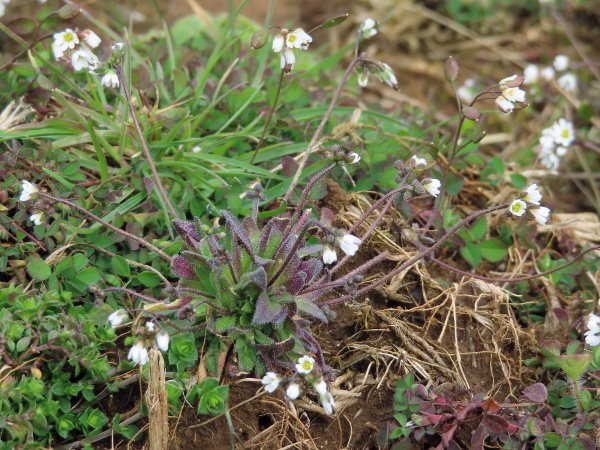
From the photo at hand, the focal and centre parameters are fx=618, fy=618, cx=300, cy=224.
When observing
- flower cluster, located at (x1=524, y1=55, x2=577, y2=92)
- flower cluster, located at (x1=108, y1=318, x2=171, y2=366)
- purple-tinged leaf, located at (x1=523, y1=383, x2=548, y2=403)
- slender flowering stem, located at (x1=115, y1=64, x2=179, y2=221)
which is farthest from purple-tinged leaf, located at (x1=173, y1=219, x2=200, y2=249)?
flower cluster, located at (x1=524, y1=55, x2=577, y2=92)

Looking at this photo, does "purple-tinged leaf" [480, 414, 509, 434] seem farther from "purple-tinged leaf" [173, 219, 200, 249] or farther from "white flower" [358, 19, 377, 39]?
"white flower" [358, 19, 377, 39]

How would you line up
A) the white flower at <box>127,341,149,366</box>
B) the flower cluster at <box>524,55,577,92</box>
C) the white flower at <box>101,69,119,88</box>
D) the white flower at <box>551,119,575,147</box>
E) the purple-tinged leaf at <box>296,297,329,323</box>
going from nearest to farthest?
1. the white flower at <box>127,341,149,366</box>
2. the purple-tinged leaf at <box>296,297,329,323</box>
3. the white flower at <box>101,69,119,88</box>
4. the white flower at <box>551,119,575,147</box>
5. the flower cluster at <box>524,55,577,92</box>

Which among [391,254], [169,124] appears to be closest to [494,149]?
[391,254]

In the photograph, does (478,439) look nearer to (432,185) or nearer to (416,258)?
(416,258)

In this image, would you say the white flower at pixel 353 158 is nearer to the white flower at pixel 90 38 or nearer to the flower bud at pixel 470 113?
the flower bud at pixel 470 113

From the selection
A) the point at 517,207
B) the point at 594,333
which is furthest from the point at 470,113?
the point at 594,333
